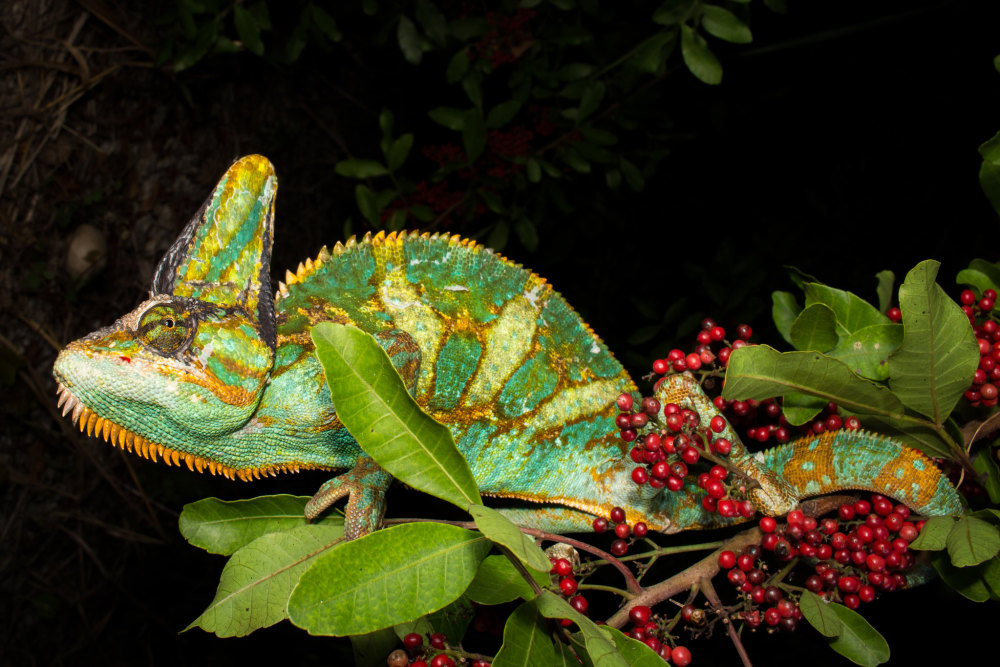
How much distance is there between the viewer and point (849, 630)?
1039 millimetres

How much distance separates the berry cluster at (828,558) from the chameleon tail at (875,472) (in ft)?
0.22

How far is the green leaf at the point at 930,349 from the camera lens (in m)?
0.92

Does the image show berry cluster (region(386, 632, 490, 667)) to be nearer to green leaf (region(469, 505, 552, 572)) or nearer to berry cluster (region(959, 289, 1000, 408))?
green leaf (region(469, 505, 552, 572))

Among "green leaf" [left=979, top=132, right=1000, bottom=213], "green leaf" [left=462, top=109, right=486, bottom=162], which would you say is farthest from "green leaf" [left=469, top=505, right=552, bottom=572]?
"green leaf" [left=462, top=109, right=486, bottom=162]

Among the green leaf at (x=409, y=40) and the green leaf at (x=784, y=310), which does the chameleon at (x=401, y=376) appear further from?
the green leaf at (x=409, y=40)

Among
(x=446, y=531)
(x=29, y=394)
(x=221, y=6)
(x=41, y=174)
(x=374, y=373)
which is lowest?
(x=29, y=394)

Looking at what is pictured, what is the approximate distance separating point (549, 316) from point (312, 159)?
285 cm

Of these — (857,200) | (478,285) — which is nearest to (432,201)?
(478,285)

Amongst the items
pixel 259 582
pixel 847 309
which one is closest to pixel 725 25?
pixel 847 309

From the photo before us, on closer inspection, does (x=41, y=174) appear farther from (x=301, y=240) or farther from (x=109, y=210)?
(x=301, y=240)

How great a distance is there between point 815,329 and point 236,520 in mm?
1010

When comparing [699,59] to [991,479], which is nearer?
[991,479]

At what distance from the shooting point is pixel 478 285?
1375mm

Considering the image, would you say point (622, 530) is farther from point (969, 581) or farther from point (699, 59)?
point (699, 59)
